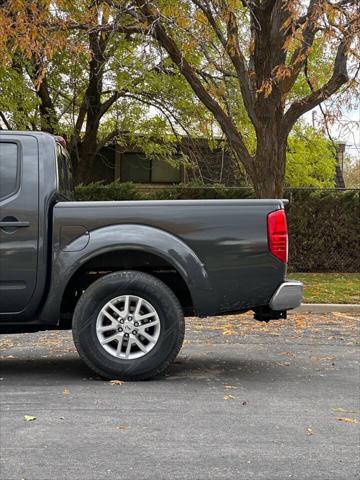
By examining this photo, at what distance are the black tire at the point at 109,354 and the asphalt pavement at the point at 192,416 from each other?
0.13 metres

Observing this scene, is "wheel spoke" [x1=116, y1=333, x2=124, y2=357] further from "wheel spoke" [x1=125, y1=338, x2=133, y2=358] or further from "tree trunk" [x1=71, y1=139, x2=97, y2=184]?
"tree trunk" [x1=71, y1=139, x2=97, y2=184]

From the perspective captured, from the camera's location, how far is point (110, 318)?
5602mm

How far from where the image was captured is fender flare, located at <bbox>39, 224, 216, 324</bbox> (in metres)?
5.65

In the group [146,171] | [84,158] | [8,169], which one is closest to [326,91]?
[8,169]

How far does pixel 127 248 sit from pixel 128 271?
8.4 inches

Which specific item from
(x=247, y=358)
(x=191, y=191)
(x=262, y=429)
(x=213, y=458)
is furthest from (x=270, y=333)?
(x=191, y=191)

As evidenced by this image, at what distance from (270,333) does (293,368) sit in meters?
2.06

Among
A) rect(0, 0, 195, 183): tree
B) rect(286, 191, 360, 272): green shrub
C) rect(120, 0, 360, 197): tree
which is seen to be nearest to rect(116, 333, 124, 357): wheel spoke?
rect(120, 0, 360, 197): tree

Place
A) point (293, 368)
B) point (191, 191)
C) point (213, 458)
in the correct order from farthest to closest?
point (191, 191), point (293, 368), point (213, 458)

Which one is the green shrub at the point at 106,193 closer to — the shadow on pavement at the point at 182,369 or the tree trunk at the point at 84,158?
the tree trunk at the point at 84,158

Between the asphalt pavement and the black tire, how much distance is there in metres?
0.13

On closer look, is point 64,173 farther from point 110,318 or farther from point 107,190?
point 107,190

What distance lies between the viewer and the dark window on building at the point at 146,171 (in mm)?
27406

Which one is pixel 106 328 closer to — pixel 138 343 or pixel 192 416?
pixel 138 343
